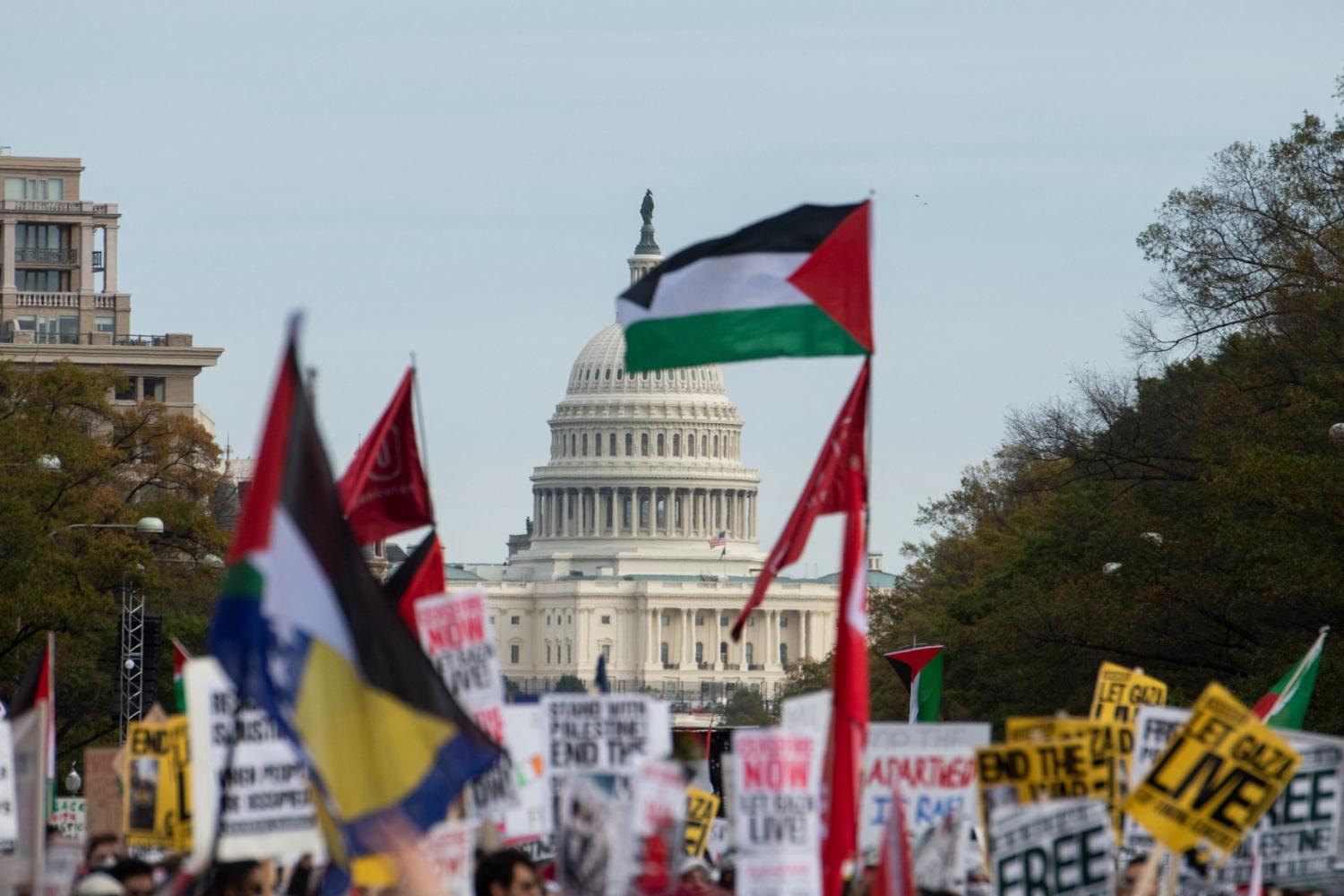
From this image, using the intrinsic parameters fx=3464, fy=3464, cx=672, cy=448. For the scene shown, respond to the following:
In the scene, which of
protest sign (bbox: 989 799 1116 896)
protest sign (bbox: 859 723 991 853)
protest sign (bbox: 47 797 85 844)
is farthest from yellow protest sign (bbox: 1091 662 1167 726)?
protest sign (bbox: 47 797 85 844)

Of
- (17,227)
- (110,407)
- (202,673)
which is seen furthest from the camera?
(17,227)

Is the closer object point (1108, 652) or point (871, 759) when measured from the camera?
point (871, 759)

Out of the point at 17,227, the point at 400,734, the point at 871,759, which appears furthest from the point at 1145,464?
the point at 17,227

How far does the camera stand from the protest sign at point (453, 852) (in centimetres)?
1294

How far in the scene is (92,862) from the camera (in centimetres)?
1683

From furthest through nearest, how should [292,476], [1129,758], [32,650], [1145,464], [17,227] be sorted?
[17,227]
[32,650]
[1145,464]
[1129,758]
[292,476]

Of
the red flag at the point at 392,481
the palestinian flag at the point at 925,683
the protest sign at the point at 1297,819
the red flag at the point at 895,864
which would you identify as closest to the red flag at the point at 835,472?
the protest sign at the point at 1297,819

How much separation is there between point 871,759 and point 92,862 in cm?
384

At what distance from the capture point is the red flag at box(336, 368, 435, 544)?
19578 millimetres

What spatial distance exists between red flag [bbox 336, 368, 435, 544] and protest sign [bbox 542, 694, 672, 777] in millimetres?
3550

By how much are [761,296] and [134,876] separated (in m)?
4.97

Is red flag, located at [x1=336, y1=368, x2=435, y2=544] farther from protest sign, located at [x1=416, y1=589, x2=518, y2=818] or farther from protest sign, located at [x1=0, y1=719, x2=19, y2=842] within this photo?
protest sign, located at [x1=416, y1=589, x2=518, y2=818]

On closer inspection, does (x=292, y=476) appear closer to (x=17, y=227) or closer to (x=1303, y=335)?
(x=1303, y=335)

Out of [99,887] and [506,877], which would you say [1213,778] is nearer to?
[506,877]
